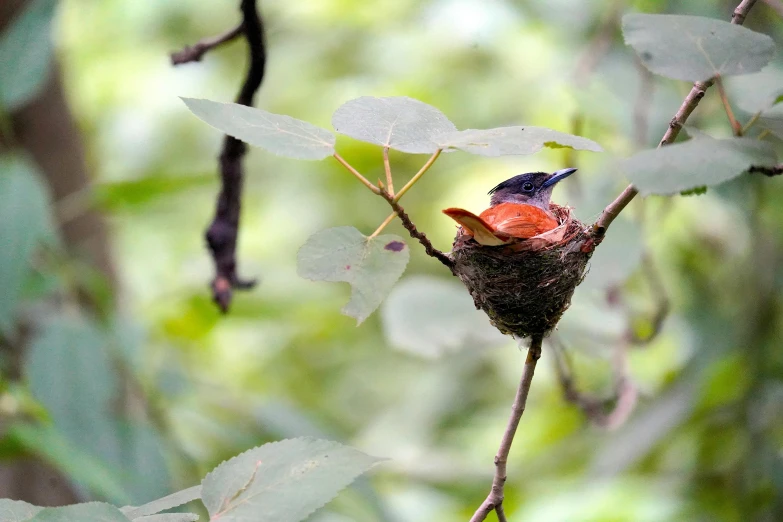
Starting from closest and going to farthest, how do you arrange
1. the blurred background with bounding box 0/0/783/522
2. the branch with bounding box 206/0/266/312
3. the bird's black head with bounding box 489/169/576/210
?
1. the branch with bounding box 206/0/266/312
2. the blurred background with bounding box 0/0/783/522
3. the bird's black head with bounding box 489/169/576/210

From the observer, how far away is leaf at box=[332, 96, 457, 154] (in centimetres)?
86

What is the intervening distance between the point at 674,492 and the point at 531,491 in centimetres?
68

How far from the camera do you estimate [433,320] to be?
2244 mm

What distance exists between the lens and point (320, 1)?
5195 millimetres

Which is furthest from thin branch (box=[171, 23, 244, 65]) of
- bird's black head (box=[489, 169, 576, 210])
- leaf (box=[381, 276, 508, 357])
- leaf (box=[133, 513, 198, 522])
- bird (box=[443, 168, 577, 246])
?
bird's black head (box=[489, 169, 576, 210])

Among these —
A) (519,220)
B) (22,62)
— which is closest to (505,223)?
(519,220)

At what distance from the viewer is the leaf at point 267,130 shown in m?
0.81

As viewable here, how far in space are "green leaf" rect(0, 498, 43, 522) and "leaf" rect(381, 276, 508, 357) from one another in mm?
1327

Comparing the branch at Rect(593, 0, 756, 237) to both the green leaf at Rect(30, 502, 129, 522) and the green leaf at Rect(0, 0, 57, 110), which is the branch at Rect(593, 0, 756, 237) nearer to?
the green leaf at Rect(30, 502, 129, 522)

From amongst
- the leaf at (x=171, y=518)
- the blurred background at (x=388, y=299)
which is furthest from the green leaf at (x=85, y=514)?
the blurred background at (x=388, y=299)

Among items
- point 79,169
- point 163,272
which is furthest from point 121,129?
point 79,169

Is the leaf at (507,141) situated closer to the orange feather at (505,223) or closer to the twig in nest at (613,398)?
the orange feather at (505,223)

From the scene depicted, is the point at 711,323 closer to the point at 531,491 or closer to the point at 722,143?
the point at 531,491

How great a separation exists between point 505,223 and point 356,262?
984 mm
